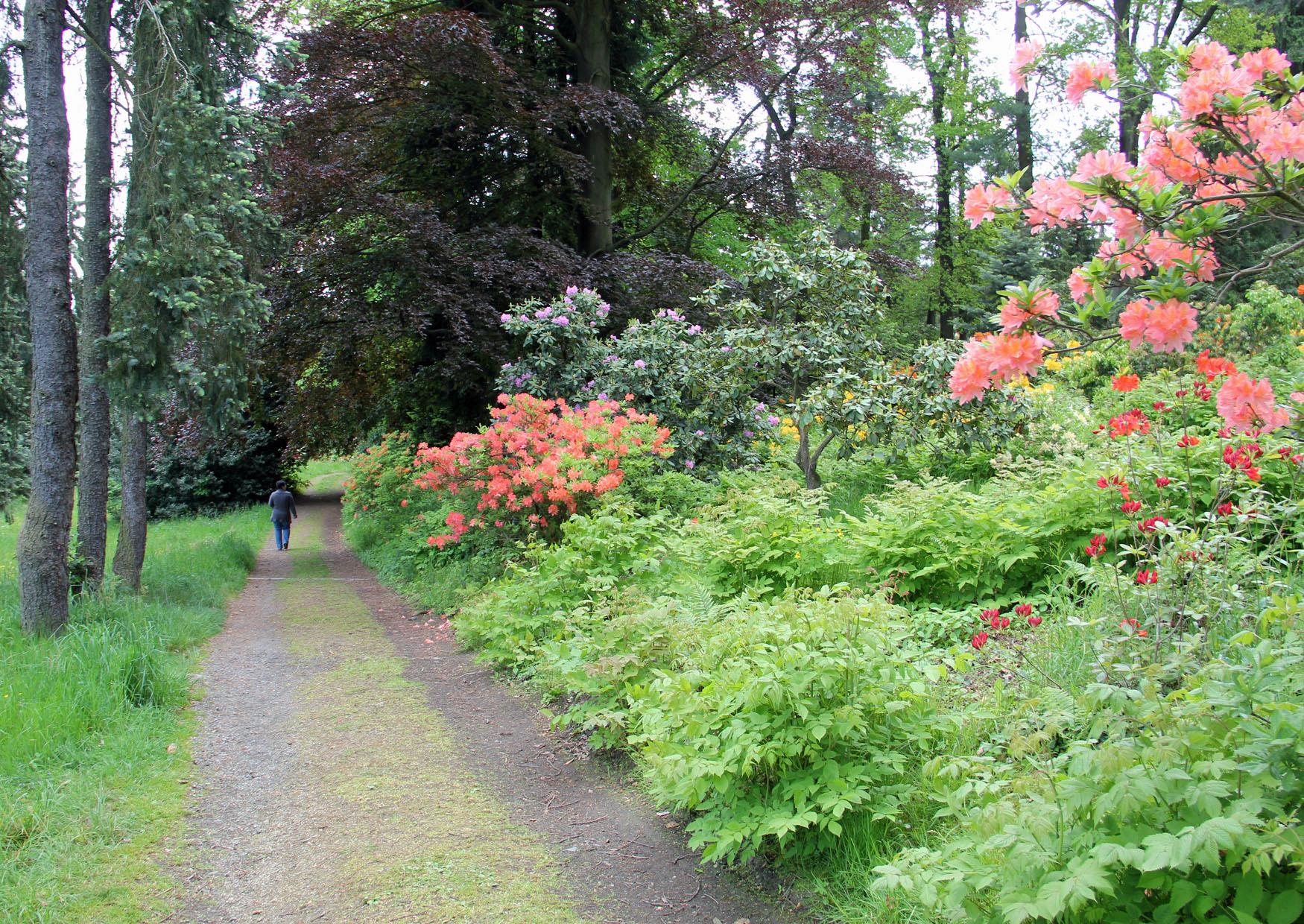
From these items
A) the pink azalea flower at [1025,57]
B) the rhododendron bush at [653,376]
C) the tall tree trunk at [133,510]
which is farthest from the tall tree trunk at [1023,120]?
the pink azalea flower at [1025,57]

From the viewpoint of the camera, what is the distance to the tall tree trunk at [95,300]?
7.47 metres

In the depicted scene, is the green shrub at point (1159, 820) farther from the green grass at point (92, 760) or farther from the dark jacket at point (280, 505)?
the dark jacket at point (280, 505)

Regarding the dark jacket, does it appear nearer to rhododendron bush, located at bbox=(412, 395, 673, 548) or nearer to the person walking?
the person walking

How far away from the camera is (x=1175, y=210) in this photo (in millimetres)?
2303

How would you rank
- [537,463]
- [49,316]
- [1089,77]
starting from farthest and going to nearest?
[537,463] < [49,316] < [1089,77]

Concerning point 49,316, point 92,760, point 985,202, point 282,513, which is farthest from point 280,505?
point 985,202

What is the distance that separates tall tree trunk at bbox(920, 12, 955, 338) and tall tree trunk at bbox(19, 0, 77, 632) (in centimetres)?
2026

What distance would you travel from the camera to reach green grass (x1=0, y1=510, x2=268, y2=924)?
3.28 m

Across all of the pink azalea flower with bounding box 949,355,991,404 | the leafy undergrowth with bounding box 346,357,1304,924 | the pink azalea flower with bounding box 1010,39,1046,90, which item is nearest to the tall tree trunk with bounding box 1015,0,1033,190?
the leafy undergrowth with bounding box 346,357,1304,924

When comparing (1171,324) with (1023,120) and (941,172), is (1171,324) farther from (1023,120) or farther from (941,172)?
(941,172)

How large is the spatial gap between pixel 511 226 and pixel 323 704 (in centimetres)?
769

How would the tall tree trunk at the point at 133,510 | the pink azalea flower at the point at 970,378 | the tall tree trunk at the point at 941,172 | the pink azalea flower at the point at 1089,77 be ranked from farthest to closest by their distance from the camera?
the tall tree trunk at the point at 941,172 < the tall tree trunk at the point at 133,510 < the pink azalea flower at the point at 1089,77 < the pink azalea flower at the point at 970,378

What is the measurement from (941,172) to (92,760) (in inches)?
961

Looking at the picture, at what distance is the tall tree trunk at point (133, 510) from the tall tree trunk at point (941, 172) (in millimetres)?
19307
